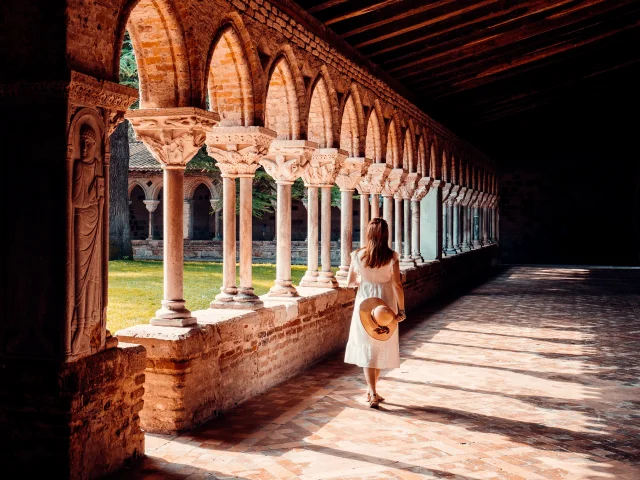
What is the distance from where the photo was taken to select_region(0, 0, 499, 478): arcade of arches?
3904 mm

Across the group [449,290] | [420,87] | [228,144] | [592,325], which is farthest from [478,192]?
[228,144]

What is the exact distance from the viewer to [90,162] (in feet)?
13.4

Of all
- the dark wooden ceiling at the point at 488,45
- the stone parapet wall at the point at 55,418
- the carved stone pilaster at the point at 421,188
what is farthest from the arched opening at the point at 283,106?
the carved stone pilaster at the point at 421,188

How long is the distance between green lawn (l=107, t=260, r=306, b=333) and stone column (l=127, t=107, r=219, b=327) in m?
4.13

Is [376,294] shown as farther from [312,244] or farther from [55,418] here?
[312,244]

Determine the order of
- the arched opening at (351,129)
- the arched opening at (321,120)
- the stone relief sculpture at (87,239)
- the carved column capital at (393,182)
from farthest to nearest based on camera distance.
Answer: the carved column capital at (393,182)
the arched opening at (351,129)
the arched opening at (321,120)
the stone relief sculpture at (87,239)

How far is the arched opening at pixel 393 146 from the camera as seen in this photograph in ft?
38.5

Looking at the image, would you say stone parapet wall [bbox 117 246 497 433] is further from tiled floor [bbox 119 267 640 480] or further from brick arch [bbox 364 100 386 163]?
brick arch [bbox 364 100 386 163]

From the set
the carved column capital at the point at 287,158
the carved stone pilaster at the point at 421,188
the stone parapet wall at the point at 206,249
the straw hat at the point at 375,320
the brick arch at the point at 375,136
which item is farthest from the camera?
the stone parapet wall at the point at 206,249

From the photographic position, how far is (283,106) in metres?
7.66

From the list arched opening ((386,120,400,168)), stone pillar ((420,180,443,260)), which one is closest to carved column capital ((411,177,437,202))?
stone pillar ((420,180,443,260))

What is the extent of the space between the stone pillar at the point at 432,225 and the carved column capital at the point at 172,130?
10092 mm

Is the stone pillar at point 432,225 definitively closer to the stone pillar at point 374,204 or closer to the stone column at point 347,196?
the stone pillar at point 374,204

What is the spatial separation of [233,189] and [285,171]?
131 centimetres
